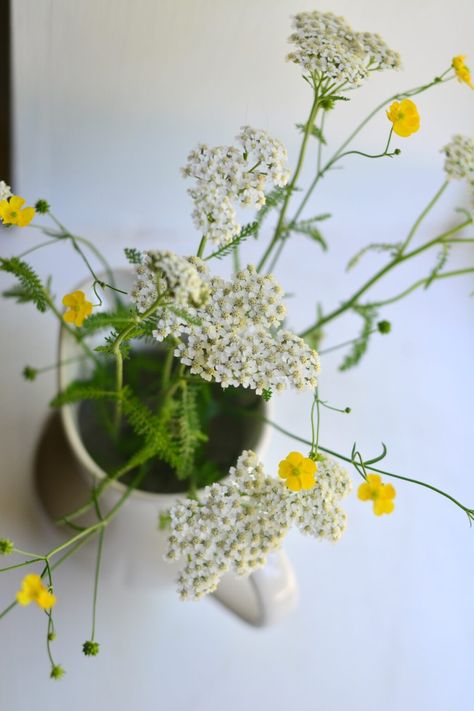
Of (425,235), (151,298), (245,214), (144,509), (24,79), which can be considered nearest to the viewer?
(151,298)

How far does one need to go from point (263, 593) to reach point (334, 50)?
0.37 metres

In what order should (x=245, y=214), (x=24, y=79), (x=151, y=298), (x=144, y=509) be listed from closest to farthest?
(x=151, y=298), (x=144, y=509), (x=24, y=79), (x=245, y=214)

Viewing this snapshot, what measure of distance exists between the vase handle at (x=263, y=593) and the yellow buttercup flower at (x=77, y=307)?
0.23 meters

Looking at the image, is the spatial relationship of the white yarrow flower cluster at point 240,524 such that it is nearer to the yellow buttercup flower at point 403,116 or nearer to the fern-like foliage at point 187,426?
the fern-like foliage at point 187,426

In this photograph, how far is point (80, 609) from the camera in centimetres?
63

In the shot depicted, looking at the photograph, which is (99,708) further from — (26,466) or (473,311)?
(473,311)

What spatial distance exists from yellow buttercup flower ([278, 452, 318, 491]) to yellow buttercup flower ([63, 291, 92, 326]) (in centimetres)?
14

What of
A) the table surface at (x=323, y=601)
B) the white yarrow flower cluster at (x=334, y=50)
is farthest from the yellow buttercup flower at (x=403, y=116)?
the table surface at (x=323, y=601)

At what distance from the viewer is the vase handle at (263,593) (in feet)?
1.69

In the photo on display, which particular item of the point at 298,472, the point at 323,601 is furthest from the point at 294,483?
the point at 323,601

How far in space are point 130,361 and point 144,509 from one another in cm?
14

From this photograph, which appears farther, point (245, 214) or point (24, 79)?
point (245, 214)

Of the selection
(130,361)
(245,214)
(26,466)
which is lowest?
(26,466)

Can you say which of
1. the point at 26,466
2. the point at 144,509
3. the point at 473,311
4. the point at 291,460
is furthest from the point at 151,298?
the point at 473,311
